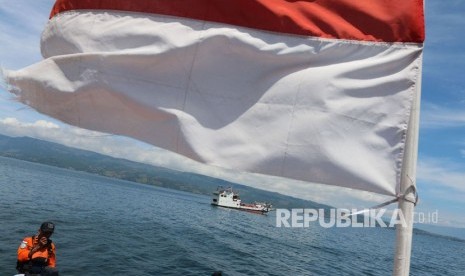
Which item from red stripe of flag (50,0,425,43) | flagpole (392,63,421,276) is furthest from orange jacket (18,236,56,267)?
flagpole (392,63,421,276)

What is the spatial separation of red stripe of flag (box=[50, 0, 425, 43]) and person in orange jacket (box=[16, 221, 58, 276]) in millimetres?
9729

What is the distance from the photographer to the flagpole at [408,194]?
319cm

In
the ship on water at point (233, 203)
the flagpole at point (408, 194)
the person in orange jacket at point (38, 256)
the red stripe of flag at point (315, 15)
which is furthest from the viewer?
the ship on water at point (233, 203)

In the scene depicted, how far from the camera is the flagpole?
319 cm

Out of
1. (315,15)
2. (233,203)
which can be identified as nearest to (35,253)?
(315,15)

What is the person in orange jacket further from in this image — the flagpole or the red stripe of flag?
the flagpole

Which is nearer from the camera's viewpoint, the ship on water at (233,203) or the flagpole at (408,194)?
the flagpole at (408,194)

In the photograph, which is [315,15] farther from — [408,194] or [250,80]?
[408,194]

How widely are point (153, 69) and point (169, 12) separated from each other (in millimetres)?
622

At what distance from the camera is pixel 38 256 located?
450 inches

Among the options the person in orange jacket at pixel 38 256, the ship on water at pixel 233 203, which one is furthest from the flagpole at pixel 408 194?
the ship on water at pixel 233 203

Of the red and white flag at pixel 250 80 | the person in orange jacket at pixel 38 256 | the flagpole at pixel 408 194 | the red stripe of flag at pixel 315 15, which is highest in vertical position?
the red stripe of flag at pixel 315 15

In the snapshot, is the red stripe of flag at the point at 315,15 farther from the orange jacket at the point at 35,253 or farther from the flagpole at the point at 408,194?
the orange jacket at the point at 35,253

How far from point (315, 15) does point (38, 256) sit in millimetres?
11183
